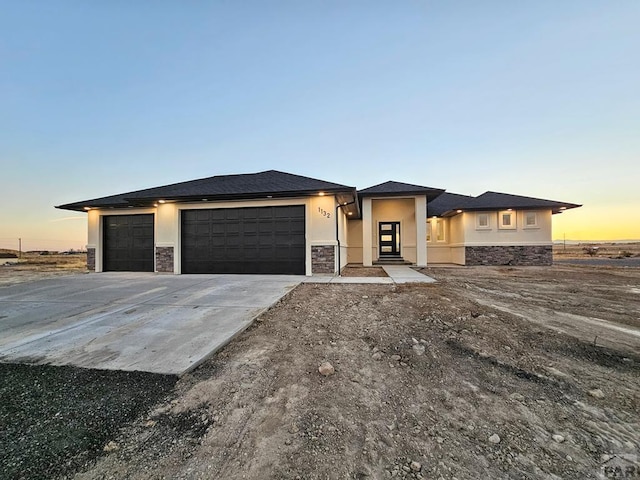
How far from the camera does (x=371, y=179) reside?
2492 cm

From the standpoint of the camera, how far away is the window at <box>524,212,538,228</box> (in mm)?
14500

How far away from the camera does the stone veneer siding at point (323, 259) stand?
968 cm

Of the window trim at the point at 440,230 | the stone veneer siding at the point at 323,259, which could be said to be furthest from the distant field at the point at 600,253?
the stone veneer siding at the point at 323,259

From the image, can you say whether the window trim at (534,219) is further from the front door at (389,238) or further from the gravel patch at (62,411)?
the gravel patch at (62,411)

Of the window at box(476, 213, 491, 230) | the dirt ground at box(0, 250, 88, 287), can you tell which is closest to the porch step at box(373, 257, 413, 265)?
the window at box(476, 213, 491, 230)

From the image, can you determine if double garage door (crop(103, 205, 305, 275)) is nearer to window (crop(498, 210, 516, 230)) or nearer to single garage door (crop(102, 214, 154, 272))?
single garage door (crop(102, 214, 154, 272))

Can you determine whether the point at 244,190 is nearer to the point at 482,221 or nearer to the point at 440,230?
the point at 482,221

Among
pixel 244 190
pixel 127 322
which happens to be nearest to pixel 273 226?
pixel 244 190

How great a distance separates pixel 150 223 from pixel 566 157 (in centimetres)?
2229

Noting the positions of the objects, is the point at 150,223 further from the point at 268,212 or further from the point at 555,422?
the point at 555,422

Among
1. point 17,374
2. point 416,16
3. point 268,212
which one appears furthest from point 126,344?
point 416,16

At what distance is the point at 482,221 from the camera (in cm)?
1484

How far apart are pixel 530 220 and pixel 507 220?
1.16 m

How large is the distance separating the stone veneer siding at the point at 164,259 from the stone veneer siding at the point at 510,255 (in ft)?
49.5
